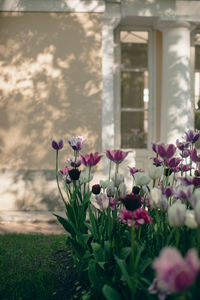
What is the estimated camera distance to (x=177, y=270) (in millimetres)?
887

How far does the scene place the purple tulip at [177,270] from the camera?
34.7 inches

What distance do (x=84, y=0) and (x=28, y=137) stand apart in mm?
2309

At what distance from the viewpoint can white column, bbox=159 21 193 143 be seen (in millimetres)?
5941

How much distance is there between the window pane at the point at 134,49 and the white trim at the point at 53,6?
96 centimetres

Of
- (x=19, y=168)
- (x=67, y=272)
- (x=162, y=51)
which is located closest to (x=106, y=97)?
(x=162, y=51)

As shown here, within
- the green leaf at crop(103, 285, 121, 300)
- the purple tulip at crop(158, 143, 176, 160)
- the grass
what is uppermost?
the purple tulip at crop(158, 143, 176, 160)

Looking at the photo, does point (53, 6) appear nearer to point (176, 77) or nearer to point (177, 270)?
point (176, 77)

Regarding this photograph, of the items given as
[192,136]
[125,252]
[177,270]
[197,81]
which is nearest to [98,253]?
[125,252]

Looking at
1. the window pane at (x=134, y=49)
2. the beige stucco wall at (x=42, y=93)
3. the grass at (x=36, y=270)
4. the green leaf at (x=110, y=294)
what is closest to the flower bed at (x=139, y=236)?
the green leaf at (x=110, y=294)

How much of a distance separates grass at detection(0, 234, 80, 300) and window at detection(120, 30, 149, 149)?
3207 millimetres

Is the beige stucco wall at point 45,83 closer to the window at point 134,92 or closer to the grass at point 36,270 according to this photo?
the window at point 134,92

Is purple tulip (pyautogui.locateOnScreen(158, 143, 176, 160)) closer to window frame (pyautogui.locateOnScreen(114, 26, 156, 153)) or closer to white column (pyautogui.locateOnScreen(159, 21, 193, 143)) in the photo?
white column (pyautogui.locateOnScreen(159, 21, 193, 143))

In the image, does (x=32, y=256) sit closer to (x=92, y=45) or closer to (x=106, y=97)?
(x=106, y=97)

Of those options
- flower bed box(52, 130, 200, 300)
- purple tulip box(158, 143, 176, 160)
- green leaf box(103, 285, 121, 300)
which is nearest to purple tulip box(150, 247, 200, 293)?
flower bed box(52, 130, 200, 300)
